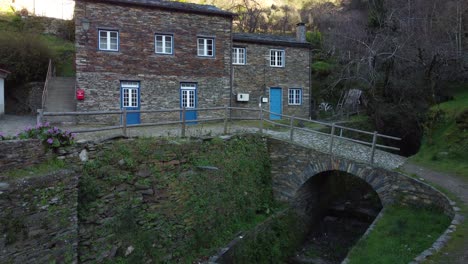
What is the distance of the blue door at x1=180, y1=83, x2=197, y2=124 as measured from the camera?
18.4m

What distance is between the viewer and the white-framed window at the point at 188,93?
18406 mm

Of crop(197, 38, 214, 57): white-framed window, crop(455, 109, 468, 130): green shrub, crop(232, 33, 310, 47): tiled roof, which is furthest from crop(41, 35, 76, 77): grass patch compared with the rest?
crop(455, 109, 468, 130): green shrub

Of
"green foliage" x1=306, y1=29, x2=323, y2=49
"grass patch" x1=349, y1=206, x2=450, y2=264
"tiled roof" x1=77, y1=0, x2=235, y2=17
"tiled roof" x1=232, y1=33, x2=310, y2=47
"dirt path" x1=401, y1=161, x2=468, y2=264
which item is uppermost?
"green foliage" x1=306, y1=29, x2=323, y2=49

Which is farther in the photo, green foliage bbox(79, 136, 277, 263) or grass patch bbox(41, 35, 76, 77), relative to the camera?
grass patch bbox(41, 35, 76, 77)

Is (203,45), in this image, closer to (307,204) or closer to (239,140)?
(239,140)

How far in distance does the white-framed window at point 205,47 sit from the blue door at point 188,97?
1.79 meters

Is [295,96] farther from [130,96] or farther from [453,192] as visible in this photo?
[453,192]

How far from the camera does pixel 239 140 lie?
40.1 ft

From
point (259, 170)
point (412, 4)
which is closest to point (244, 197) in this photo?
point (259, 170)

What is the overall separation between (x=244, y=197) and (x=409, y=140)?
1239 cm

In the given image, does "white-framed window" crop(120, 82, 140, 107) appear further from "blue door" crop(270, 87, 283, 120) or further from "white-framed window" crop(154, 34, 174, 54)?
"blue door" crop(270, 87, 283, 120)

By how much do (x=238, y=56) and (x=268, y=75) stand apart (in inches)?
93.7

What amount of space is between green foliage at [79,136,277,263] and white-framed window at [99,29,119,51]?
28.6ft

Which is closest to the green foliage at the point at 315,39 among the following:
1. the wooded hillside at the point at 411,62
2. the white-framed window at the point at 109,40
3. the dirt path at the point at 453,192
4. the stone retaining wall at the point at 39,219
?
the wooded hillside at the point at 411,62
